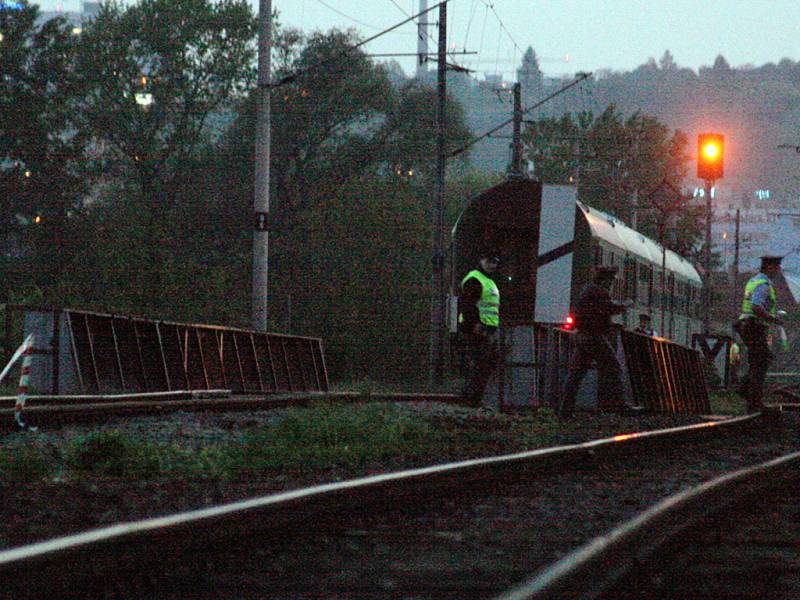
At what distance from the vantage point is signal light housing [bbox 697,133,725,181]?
28.4 meters

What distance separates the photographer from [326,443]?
10.6 meters

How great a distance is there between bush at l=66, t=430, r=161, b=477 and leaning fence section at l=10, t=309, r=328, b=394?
8.20 m

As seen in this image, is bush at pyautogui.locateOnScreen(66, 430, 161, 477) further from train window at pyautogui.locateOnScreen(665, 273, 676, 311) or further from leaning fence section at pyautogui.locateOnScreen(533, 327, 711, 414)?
train window at pyautogui.locateOnScreen(665, 273, 676, 311)

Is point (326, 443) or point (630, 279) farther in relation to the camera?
point (630, 279)

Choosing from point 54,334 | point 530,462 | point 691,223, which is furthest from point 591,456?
point 691,223

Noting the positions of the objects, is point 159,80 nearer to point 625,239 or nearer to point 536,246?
point 625,239

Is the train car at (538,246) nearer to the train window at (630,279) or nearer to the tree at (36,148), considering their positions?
the train window at (630,279)

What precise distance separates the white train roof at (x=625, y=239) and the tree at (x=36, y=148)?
3096cm

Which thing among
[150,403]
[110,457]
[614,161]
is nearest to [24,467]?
[110,457]

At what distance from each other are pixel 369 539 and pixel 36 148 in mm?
55995

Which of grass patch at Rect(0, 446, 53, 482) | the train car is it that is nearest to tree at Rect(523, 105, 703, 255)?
the train car

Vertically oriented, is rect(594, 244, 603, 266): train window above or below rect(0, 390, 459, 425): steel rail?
above

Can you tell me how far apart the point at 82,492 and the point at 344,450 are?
9.03 feet

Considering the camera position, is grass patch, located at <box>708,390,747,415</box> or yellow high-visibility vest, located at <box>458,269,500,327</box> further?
grass patch, located at <box>708,390,747,415</box>
